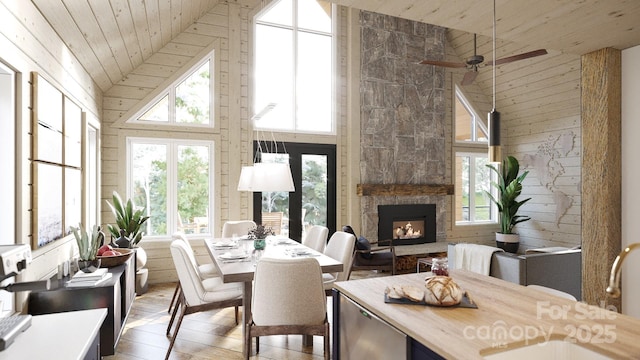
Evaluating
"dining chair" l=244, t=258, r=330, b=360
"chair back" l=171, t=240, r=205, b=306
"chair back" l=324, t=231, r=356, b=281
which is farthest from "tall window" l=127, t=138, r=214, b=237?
"dining chair" l=244, t=258, r=330, b=360

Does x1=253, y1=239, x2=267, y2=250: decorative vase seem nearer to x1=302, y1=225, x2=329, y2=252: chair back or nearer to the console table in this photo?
x1=302, y1=225, x2=329, y2=252: chair back

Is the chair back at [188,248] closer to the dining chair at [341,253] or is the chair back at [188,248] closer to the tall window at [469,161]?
the dining chair at [341,253]

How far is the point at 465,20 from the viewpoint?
2287 mm

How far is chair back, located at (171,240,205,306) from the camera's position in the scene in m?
2.65

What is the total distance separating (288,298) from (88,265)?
59.5 inches

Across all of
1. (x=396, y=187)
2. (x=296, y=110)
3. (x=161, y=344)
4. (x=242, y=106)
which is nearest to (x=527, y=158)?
(x=396, y=187)

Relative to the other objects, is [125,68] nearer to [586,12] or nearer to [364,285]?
[364,285]

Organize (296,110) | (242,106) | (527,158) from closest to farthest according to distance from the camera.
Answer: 1. (242,106)
2. (296,110)
3. (527,158)

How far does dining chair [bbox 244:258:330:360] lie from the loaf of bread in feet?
2.93

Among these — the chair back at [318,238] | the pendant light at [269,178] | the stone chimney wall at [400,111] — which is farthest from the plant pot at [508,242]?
the pendant light at [269,178]

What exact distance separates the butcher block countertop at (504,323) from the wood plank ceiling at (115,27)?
2741 millimetres

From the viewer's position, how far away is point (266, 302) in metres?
2.34

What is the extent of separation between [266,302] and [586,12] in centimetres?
258

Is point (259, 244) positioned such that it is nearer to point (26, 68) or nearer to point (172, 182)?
point (26, 68)
